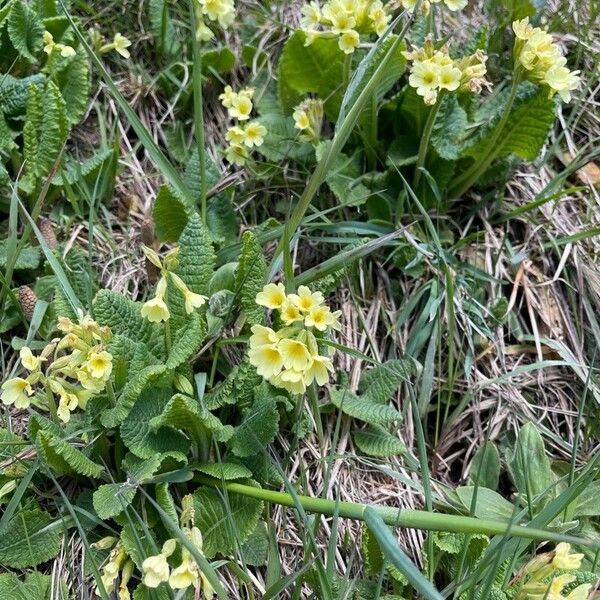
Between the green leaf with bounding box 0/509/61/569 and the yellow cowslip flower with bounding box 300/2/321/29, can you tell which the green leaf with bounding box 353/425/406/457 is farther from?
the yellow cowslip flower with bounding box 300/2/321/29

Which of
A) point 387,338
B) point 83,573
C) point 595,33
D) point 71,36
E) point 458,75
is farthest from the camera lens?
point 595,33

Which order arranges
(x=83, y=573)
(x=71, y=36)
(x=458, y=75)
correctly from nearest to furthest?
1. (x=83, y=573)
2. (x=458, y=75)
3. (x=71, y=36)

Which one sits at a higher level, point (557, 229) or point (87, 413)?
point (557, 229)

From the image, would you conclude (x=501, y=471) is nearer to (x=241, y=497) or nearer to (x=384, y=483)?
(x=384, y=483)

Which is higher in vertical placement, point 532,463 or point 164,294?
point 164,294

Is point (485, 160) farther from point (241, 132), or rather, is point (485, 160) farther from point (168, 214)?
point (168, 214)

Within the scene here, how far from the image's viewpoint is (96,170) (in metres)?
2.26

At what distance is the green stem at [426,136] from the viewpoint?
2031mm

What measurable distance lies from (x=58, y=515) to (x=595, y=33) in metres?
2.28

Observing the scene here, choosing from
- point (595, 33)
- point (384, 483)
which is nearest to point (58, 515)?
point (384, 483)

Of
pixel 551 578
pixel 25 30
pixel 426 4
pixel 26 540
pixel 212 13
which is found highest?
pixel 426 4

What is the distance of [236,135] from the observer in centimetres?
226

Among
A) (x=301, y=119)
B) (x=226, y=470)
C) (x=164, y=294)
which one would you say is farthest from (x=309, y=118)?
(x=226, y=470)

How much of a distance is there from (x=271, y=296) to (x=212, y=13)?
40.5 inches
